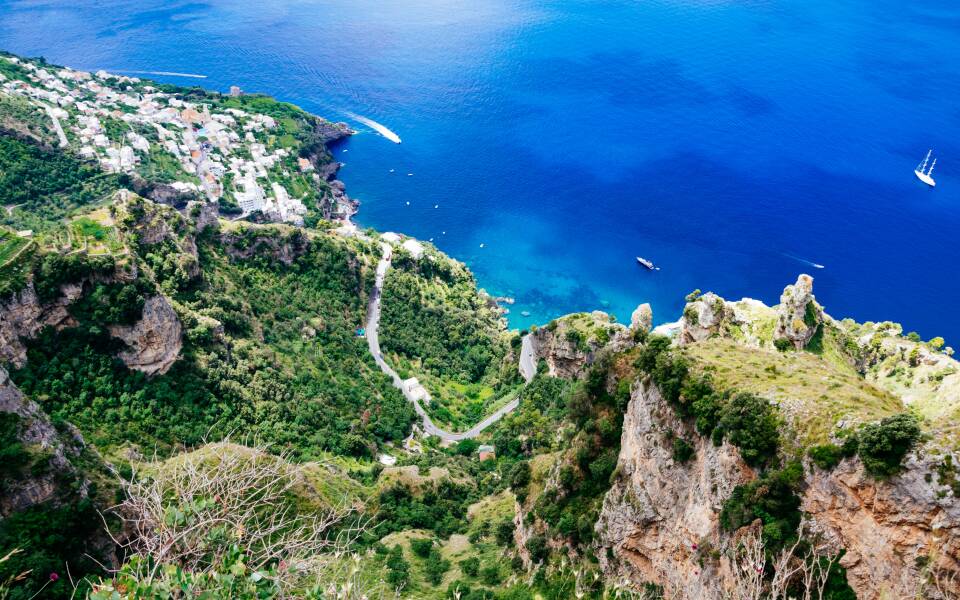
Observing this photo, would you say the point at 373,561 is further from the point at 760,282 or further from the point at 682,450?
the point at 760,282

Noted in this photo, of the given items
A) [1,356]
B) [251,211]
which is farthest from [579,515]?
[251,211]

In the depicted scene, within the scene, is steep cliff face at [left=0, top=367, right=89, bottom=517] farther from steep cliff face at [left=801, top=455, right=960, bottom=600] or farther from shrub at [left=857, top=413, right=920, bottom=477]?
shrub at [left=857, top=413, right=920, bottom=477]

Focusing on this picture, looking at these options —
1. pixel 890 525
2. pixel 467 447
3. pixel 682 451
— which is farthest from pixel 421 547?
pixel 890 525

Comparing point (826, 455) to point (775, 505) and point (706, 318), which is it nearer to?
point (775, 505)

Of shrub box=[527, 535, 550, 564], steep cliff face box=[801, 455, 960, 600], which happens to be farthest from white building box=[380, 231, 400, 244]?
steep cliff face box=[801, 455, 960, 600]

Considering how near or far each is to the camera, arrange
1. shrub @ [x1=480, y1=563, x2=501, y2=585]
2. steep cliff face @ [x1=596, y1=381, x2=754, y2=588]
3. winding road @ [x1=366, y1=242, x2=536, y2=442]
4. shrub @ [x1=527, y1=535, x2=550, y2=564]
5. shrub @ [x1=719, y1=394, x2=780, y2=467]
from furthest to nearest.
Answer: winding road @ [x1=366, y1=242, x2=536, y2=442]
shrub @ [x1=480, y1=563, x2=501, y2=585]
shrub @ [x1=527, y1=535, x2=550, y2=564]
steep cliff face @ [x1=596, y1=381, x2=754, y2=588]
shrub @ [x1=719, y1=394, x2=780, y2=467]

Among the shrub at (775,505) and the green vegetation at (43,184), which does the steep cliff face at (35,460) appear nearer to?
the shrub at (775,505)
